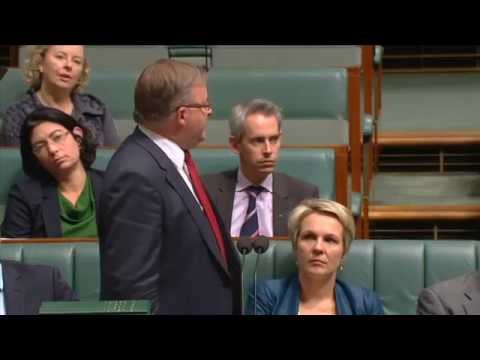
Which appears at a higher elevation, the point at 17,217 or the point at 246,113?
the point at 246,113

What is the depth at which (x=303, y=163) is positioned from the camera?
162cm

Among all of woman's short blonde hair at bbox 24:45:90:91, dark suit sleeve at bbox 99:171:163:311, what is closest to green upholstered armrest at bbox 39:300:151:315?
dark suit sleeve at bbox 99:171:163:311

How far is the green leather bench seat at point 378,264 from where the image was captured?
4.58 ft

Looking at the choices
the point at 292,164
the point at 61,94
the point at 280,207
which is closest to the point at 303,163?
the point at 292,164

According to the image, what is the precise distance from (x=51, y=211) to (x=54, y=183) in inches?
1.7

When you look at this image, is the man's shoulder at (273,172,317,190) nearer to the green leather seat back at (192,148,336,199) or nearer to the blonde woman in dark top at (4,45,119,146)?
the green leather seat back at (192,148,336,199)

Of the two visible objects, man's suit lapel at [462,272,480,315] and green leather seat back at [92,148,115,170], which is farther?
green leather seat back at [92,148,115,170]

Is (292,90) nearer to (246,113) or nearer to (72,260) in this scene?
(246,113)

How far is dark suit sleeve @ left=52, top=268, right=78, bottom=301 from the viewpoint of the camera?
1.33m

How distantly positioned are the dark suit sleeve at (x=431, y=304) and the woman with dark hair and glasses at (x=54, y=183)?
17.5 inches

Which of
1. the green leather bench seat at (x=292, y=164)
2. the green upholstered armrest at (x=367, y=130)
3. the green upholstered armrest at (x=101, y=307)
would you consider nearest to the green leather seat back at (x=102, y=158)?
the green leather bench seat at (x=292, y=164)

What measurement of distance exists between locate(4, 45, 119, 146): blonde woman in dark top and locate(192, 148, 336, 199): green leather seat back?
16cm

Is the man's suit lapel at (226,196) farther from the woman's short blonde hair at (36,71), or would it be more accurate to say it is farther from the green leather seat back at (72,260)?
the woman's short blonde hair at (36,71)

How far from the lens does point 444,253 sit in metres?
1.40
